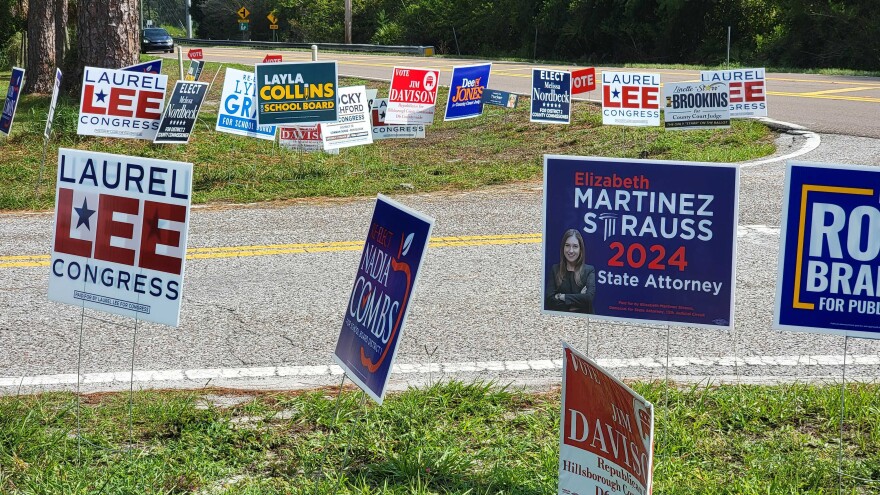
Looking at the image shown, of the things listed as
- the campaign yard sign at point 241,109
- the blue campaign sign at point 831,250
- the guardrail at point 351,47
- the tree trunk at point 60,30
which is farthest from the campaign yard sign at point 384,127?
the guardrail at point 351,47

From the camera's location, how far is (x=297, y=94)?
1271cm

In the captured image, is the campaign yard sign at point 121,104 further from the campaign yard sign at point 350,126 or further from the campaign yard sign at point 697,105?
the campaign yard sign at point 697,105

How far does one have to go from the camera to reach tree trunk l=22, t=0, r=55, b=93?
23.2 m

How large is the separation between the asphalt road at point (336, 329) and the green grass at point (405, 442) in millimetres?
487

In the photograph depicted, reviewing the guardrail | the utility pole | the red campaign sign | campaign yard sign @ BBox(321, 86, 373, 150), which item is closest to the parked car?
the guardrail

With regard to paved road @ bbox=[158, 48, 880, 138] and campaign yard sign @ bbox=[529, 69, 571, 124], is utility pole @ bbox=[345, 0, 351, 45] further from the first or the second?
campaign yard sign @ bbox=[529, 69, 571, 124]

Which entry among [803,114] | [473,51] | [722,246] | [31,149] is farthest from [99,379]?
[473,51]

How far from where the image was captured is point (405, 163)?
14.2 meters

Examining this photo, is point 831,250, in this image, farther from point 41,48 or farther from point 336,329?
point 41,48

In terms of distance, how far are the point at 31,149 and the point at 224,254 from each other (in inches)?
283

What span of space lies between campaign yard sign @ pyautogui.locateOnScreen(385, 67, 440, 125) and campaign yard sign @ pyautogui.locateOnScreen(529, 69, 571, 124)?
5.51 feet

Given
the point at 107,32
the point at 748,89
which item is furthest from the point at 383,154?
the point at 748,89

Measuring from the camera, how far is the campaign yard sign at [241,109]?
1324 centimetres

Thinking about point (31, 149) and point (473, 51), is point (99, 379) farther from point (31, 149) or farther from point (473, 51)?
point (473, 51)
